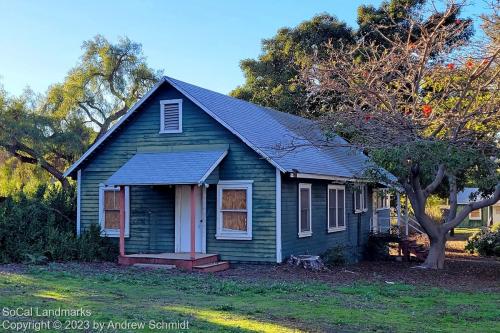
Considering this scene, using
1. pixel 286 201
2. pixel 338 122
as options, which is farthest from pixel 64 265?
pixel 338 122

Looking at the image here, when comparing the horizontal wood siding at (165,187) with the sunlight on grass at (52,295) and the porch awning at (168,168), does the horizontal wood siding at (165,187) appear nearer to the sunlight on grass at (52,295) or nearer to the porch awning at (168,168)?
the porch awning at (168,168)

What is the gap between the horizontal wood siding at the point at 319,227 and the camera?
17109mm

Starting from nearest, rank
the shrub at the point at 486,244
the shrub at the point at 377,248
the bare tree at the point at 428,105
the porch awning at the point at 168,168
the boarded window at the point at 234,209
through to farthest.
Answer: the bare tree at the point at 428,105
the porch awning at the point at 168,168
the boarded window at the point at 234,209
the shrub at the point at 377,248
the shrub at the point at 486,244

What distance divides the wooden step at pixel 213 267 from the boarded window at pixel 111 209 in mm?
4070

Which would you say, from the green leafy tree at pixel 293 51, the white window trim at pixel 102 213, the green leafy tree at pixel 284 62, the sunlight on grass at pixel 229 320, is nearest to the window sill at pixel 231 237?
the white window trim at pixel 102 213

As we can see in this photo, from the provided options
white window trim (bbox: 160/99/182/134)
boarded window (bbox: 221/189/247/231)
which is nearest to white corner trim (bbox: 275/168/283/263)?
boarded window (bbox: 221/189/247/231)

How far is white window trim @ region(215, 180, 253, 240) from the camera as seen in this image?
1702 cm

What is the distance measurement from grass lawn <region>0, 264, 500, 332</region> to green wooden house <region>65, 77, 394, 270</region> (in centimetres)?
255

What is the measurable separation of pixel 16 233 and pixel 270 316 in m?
10.7

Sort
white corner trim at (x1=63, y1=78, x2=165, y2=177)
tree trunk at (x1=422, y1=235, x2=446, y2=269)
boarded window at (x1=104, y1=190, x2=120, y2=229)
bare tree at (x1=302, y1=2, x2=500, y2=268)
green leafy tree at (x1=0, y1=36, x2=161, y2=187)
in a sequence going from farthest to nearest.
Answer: green leafy tree at (x1=0, y1=36, x2=161, y2=187) → boarded window at (x1=104, y1=190, x2=120, y2=229) → tree trunk at (x1=422, y1=235, x2=446, y2=269) → white corner trim at (x1=63, y1=78, x2=165, y2=177) → bare tree at (x1=302, y1=2, x2=500, y2=268)

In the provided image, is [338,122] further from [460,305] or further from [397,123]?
[460,305]

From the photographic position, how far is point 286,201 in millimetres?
17078

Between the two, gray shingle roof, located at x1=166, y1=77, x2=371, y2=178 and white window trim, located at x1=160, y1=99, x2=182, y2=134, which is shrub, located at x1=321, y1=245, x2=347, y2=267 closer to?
gray shingle roof, located at x1=166, y1=77, x2=371, y2=178

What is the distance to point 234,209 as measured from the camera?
56.6 ft
